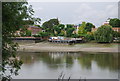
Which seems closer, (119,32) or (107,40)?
(107,40)

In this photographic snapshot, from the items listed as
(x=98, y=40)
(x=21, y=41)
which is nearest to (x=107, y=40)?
(x=98, y=40)

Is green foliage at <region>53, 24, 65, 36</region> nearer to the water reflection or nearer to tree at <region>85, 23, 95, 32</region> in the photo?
tree at <region>85, 23, 95, 32</region>

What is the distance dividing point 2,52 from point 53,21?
4211 centimetres

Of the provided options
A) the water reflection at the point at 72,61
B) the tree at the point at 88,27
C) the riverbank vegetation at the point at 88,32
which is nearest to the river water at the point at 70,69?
the water reflection at the point at 72,61

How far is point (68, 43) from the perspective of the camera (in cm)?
2995

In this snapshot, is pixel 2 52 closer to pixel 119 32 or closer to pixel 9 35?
pixel 9 35

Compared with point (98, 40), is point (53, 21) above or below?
above

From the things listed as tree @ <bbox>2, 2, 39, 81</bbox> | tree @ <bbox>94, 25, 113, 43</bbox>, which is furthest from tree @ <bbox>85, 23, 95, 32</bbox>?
tree @ <bbox>2, 2, 39, 81</bbox>

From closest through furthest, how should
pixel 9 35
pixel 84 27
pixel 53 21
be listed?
pixel 9 35 < pixel 84 27 < pixel 53 21

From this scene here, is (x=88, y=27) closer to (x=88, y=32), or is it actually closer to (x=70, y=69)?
(x=88, y=32)

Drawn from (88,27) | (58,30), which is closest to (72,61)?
(58,30)

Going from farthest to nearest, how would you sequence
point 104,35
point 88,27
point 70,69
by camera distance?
point 88,27
point 104,35
point 70,69

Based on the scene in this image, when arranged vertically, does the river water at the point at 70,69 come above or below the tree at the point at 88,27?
below

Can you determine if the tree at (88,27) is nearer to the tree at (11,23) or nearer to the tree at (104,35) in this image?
the tree at (104,35)
